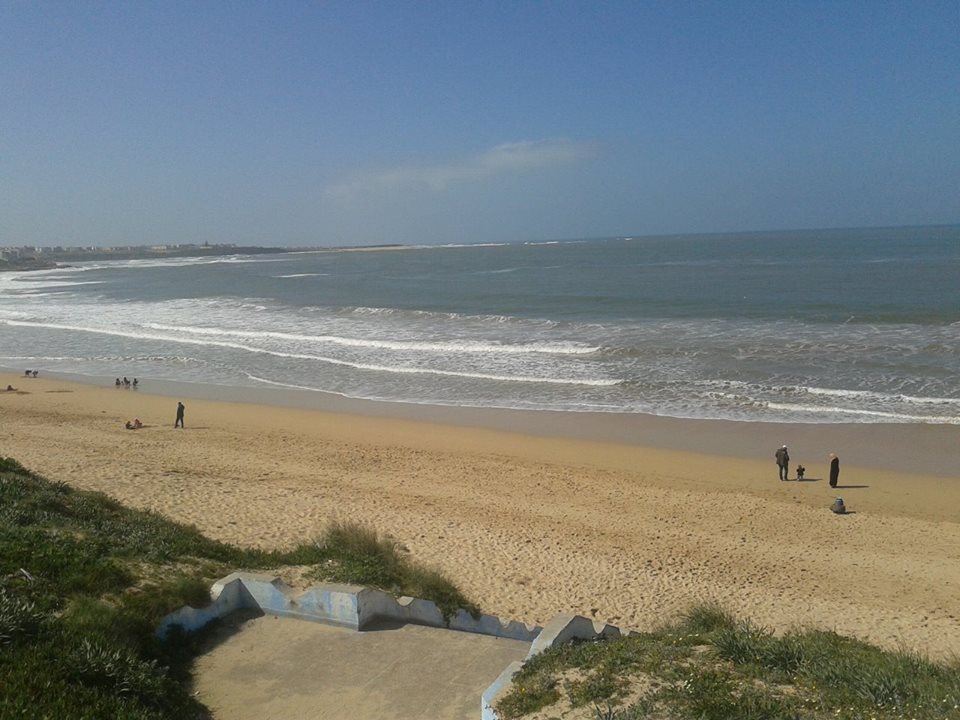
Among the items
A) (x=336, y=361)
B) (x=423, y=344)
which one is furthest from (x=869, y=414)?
(x=336, y=361)

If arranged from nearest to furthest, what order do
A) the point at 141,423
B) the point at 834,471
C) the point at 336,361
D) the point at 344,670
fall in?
the point at 344,670, the point at 834,471, the point at 141,423, the point at 336,361

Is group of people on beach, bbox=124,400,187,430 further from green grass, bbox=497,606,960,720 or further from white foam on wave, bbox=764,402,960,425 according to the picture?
green grass, bbox=497,606,960,720

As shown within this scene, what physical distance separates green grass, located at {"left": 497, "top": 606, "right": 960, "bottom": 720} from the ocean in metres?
A: 14.7

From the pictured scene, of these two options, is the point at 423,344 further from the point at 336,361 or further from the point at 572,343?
the point at 572,343

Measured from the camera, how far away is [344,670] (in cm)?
602

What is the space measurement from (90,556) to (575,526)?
792cm

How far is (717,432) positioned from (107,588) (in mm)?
15299

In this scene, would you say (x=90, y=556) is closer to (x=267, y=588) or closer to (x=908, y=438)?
(x=267, y=588)

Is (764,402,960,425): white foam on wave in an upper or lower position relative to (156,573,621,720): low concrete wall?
lower

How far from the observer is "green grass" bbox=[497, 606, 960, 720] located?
4.60 meters

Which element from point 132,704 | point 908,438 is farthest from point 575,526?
point 908,438

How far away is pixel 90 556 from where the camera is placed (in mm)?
7020

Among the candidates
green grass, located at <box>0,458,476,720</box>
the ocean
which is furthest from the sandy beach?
the ocean

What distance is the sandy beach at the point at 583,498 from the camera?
1002 centimetres
